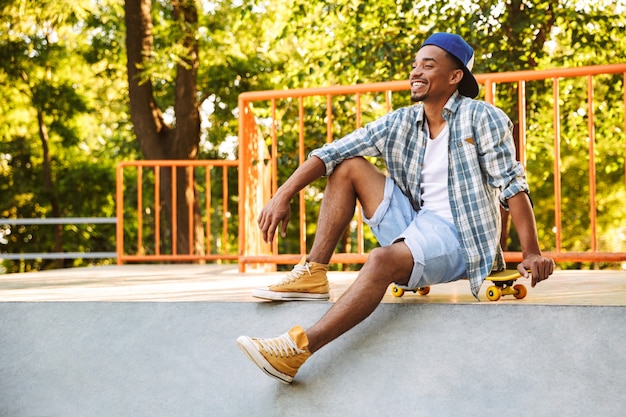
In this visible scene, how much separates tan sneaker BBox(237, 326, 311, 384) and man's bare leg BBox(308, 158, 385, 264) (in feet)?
1.90

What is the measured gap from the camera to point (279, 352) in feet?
8.55

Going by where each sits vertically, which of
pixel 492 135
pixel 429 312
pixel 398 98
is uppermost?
pixel 398 98

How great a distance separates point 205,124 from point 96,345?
44.4ft

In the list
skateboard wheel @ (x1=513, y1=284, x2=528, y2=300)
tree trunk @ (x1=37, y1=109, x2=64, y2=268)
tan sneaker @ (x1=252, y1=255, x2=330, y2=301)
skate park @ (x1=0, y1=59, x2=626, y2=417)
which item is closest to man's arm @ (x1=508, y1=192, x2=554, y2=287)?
skate park @ (x1=0, y1=59, x2=626, y2=417)

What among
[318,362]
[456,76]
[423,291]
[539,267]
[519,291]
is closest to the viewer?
[539,267]

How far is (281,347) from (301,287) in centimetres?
51

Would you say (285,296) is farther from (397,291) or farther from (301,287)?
(397,291)

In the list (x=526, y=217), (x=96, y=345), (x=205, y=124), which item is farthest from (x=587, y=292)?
(x=205, y=124)

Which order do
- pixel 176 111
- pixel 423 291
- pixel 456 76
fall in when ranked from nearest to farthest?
pixel 456 76
pixel 423 291
pixel 176 111

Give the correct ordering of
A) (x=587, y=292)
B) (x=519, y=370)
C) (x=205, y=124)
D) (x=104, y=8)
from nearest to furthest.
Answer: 1. (x=519, y=370)
2. (x=587, y=292)
3. (x=104, y=8)
4. (x=205, y=124)

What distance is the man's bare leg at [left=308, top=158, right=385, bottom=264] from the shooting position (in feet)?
10.3

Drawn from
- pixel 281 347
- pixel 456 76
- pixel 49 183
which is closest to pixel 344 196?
pixel 456 76

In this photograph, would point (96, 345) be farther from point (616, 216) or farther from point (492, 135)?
point (616, 216)

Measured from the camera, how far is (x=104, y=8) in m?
13.7
